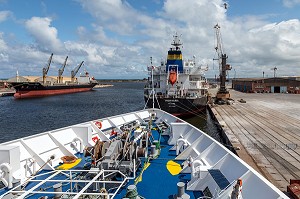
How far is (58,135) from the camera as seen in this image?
10.0 metres

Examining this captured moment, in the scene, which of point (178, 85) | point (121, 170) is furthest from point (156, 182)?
point (178, 85)

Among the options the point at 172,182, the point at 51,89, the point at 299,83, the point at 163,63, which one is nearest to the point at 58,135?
the point at 172,182

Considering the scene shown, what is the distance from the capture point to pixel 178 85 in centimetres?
Answer: 3762

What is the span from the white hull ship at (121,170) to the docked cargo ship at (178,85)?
2275cm

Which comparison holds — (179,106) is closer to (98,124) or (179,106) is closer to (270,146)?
(270,146)

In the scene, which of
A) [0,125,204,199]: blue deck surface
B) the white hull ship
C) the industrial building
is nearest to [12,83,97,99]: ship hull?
the industrial building

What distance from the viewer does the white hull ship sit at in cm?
537

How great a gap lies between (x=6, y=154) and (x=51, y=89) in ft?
314

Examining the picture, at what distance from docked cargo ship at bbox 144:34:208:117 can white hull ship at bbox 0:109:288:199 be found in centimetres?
2275

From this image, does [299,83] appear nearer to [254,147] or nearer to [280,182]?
[254,147]

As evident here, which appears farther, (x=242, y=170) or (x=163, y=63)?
(x=163, y=63)

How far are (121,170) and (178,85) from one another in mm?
31602

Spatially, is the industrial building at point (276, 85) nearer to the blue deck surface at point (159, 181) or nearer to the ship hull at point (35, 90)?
the blue deck surface at point (159, 181)

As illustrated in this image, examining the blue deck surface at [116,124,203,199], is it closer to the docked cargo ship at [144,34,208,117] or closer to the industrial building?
the docked cargo ship at [144,34,208,117]
